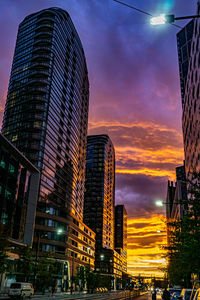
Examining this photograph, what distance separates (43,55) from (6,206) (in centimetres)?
6393

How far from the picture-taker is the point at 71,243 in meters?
94.0

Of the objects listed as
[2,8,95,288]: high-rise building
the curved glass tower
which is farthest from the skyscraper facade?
the curved glass tower

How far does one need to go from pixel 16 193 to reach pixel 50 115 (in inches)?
1617

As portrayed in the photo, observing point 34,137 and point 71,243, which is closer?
point 34,137

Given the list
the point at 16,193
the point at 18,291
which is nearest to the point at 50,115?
the point at 16,193

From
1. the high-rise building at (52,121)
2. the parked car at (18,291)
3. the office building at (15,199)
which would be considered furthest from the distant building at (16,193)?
the high-rise building at (52,121)

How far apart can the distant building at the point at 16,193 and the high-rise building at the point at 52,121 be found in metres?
17.9

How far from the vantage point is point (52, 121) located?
92125 millimetres

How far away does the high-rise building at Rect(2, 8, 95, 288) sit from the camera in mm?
84000

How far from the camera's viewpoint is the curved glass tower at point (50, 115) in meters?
84.0

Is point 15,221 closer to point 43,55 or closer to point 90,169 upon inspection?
point 43,55

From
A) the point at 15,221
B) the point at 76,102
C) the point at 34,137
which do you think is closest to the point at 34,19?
the point at 76,102

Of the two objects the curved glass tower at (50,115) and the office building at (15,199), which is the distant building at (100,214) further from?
the office building at (15,199)

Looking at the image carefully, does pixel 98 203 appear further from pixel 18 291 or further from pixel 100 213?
pixel 18 291
